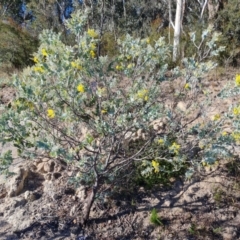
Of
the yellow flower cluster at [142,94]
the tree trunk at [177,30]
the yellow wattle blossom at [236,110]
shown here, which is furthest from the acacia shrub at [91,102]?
the tree trunk at [177,30]

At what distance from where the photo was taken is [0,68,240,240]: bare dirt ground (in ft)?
9.27

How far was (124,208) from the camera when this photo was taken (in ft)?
9.98

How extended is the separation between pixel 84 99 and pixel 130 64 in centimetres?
44

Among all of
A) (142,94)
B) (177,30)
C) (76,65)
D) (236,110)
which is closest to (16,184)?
(76,65)

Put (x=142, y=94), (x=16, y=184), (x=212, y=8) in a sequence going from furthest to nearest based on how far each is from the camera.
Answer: (x=212, y=8) → (x=16, y=184) → (x=142, y=94)

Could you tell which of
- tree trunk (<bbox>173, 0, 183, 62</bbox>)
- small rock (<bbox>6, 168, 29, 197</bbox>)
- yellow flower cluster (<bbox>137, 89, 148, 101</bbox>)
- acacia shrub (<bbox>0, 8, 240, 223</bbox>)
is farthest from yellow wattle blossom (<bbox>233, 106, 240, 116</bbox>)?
tree trunk (<bbox>173, 0, 183, 62</bbox>)

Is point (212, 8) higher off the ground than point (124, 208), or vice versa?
point (212, 8)

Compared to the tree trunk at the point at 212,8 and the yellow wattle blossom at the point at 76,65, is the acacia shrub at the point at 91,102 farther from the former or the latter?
the tree trunk at the point at 212,8

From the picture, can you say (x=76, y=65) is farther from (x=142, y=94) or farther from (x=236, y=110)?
(x=236, y=110)

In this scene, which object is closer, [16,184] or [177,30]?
[16,184]

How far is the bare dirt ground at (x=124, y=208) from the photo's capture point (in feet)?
9.27

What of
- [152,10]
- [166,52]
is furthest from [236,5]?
[152,10]

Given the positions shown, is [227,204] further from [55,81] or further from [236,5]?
[236,5]

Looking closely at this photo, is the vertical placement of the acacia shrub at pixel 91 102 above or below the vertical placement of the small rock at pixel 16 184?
above
